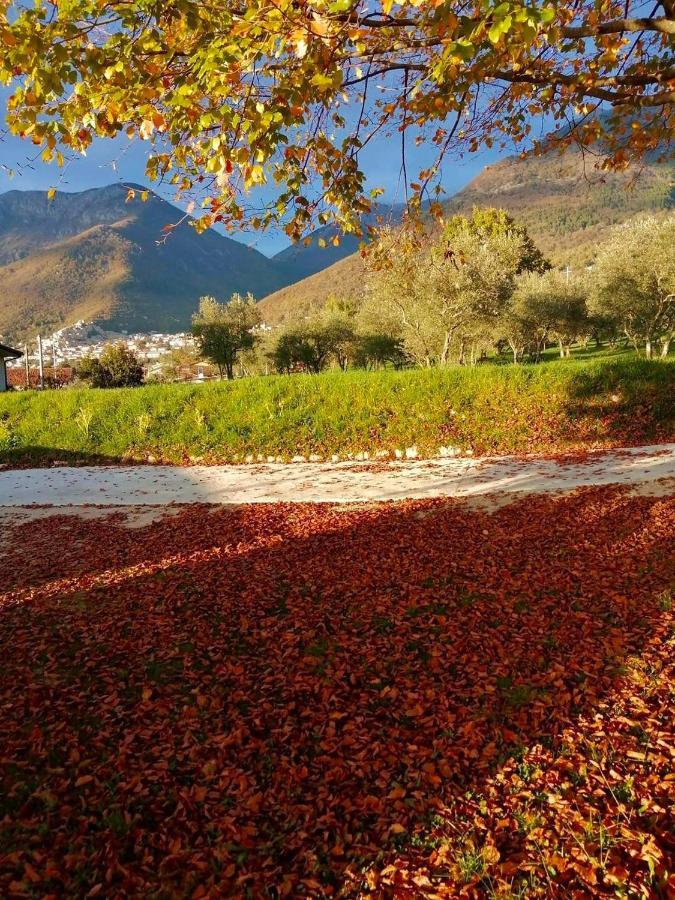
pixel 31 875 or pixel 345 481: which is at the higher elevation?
pixel 345 481

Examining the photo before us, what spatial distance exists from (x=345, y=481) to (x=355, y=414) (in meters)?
4.55

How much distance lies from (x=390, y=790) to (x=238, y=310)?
158ft

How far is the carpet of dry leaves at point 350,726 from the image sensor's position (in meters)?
2.45

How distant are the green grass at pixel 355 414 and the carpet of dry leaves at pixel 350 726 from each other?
8.99m

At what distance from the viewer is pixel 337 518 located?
28.3ft

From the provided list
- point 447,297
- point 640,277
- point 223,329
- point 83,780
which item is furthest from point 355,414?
point 223,329

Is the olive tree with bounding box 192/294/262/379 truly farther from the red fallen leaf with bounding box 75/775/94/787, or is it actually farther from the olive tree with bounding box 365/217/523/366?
the red fallen leaf with bounding box 75/775/94/787

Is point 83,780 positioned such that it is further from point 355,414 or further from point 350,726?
point 355,414

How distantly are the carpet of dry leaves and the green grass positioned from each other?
8986 mm

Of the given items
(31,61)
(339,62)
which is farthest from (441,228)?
(31,61)

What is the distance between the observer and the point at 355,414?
16.4 meters

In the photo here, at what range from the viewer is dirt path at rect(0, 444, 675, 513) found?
1022cm

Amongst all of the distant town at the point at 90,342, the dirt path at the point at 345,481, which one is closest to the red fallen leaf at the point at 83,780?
the dirt path at the point at 345,481

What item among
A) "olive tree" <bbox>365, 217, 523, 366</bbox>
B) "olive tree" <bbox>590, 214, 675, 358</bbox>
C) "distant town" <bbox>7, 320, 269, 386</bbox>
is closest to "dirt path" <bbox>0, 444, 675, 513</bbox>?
"olive tree" <bbox>365, 217, 523, 366</bbox>
